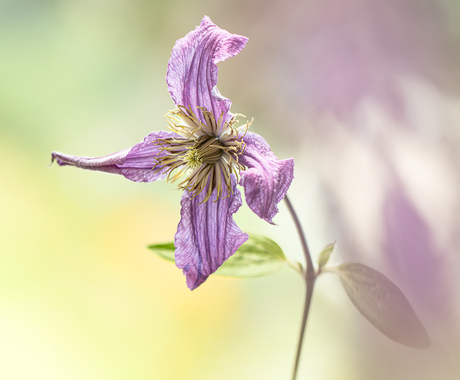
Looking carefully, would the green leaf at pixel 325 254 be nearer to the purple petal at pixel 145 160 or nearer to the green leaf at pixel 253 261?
the green leaf at pixel 253 261

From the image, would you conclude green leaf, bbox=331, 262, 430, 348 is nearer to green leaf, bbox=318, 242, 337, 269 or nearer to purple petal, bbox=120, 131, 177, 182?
green leaf, bbox=318, 242, 337, 269

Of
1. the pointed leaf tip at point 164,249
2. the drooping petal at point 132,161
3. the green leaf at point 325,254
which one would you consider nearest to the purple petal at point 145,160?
the drooping petal at point 132,161

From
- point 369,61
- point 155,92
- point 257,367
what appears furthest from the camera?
point 155,92

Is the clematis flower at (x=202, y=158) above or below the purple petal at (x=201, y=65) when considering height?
below

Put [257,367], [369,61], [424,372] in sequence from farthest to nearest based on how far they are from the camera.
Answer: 1. [257,367]
2. [369,61]
3. [424,372]

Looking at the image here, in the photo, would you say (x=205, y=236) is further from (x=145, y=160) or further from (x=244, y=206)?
(x=244, y=206)

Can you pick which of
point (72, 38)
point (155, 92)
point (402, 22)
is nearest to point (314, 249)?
point (402, 22)

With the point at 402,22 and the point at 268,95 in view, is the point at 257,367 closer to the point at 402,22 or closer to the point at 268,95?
the point at 268,95
